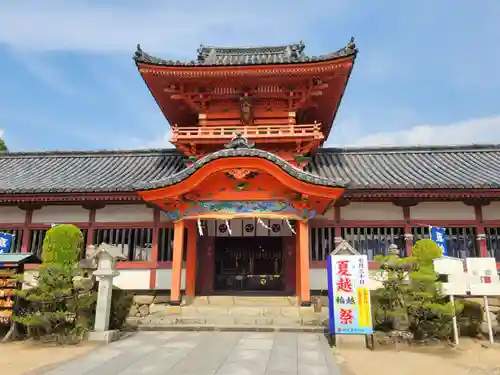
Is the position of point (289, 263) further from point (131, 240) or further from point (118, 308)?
point (118, 308)

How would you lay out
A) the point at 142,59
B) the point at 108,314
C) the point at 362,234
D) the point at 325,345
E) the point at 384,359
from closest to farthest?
the point at 384,359 < the point at 325,345 < the point at 108,314 < the point at 362,234 < the point at 142,59

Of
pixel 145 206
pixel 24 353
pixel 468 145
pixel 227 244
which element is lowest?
pixel 24 353

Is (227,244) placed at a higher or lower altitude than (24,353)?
higher

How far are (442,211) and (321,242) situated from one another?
4555 mm

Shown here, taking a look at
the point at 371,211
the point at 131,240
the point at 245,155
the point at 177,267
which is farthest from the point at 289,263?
the point at 131,240

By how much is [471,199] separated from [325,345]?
336 inches

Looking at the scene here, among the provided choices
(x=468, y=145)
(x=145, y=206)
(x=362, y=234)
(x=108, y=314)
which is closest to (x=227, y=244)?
(x=145, y=206)

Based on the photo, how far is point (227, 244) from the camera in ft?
53.9

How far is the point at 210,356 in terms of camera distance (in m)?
7.59

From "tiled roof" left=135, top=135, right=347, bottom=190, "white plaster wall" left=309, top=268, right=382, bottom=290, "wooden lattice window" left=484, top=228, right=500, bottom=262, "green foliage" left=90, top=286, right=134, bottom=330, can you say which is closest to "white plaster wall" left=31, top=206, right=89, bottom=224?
"tiled roof" left=135, top=135, right=347, bottom=190

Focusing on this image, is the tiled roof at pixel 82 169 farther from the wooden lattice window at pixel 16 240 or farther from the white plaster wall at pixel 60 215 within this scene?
the wooden lattice window at pixel 16 240

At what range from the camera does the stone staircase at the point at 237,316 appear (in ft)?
34.8

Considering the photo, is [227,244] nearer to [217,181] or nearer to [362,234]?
[217,181]

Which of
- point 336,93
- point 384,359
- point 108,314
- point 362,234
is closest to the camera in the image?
point 384,359
